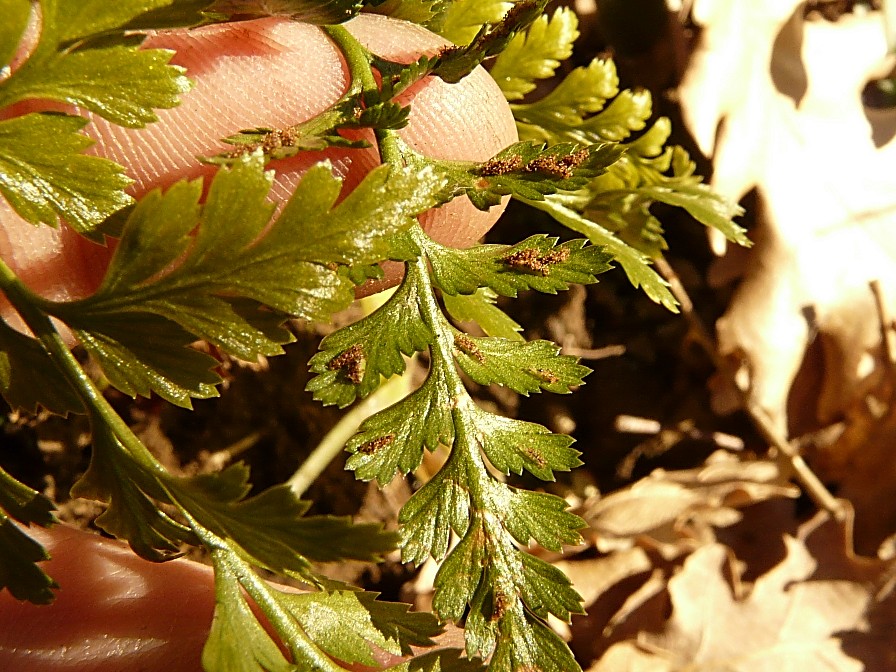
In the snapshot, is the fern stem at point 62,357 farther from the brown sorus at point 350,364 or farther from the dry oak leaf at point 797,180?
the dry oak leaf at point 797,180

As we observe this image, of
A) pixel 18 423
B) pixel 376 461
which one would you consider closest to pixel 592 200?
pixel 376 461

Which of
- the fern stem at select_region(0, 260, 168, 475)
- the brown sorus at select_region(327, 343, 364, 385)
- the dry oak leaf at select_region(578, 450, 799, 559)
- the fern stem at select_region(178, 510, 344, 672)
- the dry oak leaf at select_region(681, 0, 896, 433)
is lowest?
the dry oak leaf at select_region(578, 450, 799, 559)

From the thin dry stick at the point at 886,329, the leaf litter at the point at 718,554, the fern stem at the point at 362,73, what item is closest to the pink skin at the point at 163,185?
the fern stem at the point at 362,73

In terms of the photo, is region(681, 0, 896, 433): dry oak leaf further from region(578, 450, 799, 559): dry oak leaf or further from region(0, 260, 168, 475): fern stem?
region(0, 260, 168, 475): fern stem

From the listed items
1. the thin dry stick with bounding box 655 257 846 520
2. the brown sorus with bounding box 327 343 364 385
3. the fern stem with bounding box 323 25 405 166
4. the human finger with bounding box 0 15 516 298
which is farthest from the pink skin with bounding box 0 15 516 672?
the thin dry stick with bounding box 655 257 846 520

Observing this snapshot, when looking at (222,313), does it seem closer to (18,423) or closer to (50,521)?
(50,521)

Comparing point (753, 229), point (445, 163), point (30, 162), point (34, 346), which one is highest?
point (30, 162)
